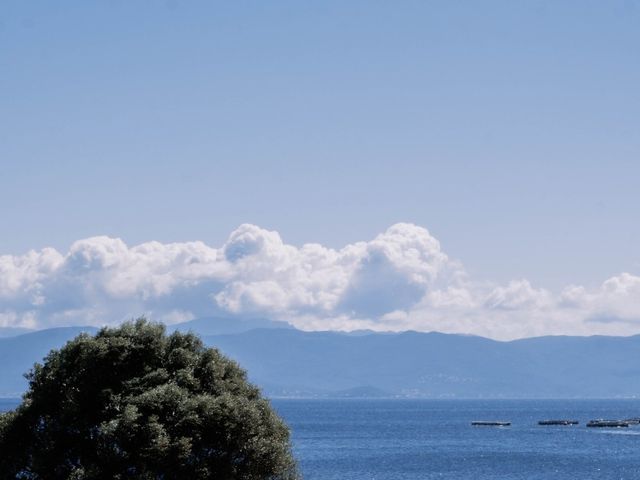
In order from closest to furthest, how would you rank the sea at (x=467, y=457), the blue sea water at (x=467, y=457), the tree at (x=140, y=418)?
1. the tree at (x=140, y=418)
2. the sea at (x=467, y=457)
3. the blue sea water at (x=467, y=457)

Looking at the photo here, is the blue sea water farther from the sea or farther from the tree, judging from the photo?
the tree

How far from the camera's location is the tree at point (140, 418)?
36.6 m

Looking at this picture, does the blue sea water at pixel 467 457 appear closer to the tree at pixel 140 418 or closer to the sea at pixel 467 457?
the sea at pixel 467 457

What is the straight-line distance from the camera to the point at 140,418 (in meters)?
37.0

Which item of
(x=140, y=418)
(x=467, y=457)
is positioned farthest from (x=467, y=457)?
(x=140, y=418)

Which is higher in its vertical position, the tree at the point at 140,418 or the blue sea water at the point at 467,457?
the tree at the point at 140,418

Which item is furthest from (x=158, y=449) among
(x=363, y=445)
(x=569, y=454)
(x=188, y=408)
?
(x=363, y=445)

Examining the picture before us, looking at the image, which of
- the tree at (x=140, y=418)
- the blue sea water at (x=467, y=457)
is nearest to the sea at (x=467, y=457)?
the blue sea water at (x=467, y=457)

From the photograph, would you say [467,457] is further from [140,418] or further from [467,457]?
[140,418]

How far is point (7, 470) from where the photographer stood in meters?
39.2

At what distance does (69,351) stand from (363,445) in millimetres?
132448

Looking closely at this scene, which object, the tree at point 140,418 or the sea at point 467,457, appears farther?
the sea at point 467,457

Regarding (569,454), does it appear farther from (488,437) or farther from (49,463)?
(49,463)

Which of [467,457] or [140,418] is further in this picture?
[467,457]
